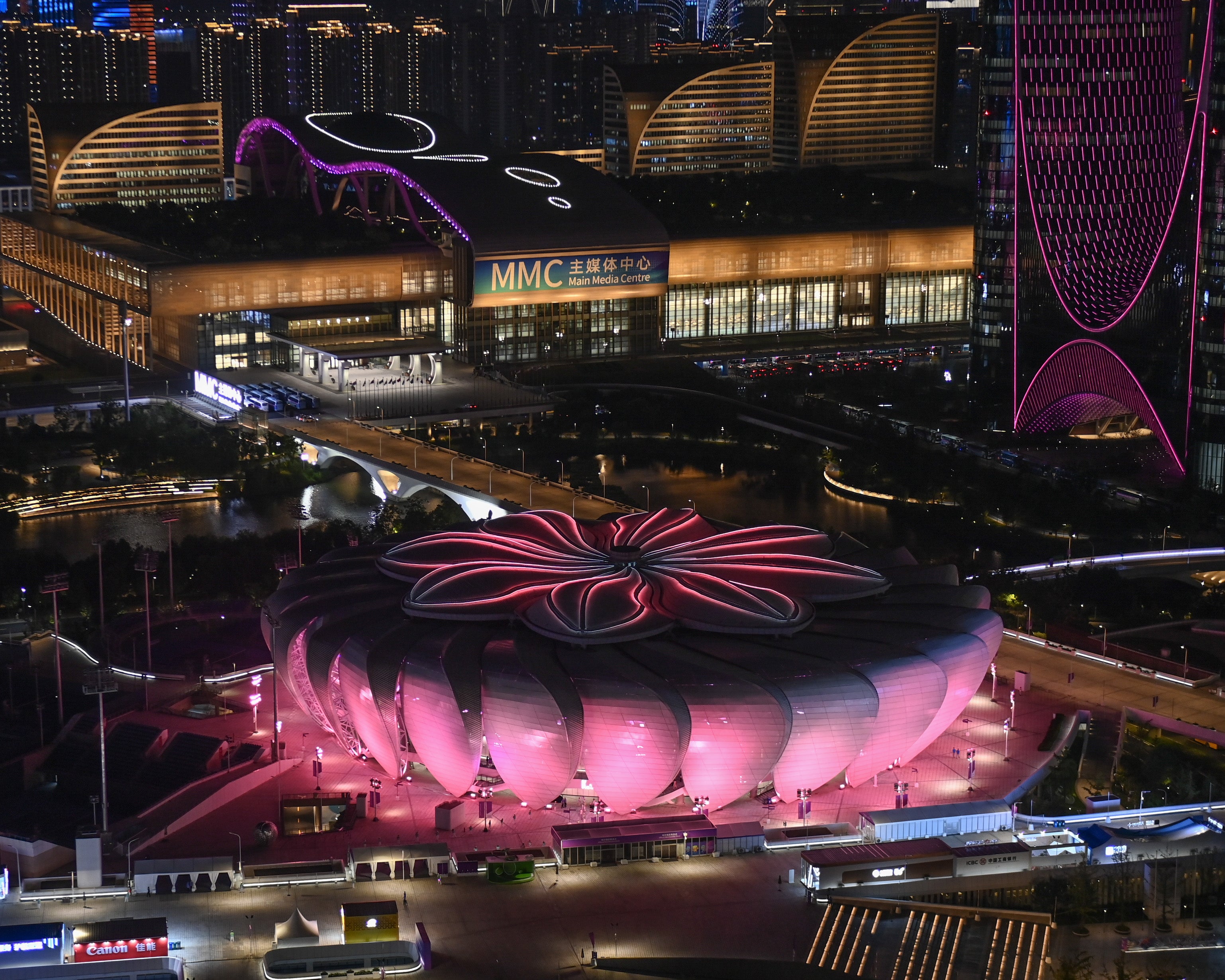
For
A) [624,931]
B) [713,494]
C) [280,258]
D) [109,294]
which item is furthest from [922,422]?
[624,931]

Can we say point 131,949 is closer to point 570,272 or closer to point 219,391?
point 219,391

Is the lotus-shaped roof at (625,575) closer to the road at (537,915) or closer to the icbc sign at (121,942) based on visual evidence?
the road at (537,915)

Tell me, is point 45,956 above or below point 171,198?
below

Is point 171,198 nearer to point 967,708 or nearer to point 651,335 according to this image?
point 651,335

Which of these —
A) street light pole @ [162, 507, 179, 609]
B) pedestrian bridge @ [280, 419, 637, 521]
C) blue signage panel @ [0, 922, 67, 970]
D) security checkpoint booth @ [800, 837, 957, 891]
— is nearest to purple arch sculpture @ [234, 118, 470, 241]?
pedestrian bridge @ [280, 419, 637, 521]

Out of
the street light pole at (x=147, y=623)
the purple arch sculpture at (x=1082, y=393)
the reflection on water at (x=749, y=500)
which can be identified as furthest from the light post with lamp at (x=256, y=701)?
the purple arch sculpture at (x=1082, y=393)

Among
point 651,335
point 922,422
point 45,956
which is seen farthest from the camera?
point 651,335

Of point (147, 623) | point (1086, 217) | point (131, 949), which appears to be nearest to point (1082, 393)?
point (1086, 217)

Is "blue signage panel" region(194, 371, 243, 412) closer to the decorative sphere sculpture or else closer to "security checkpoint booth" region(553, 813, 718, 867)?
the decorative sphere sculpture
